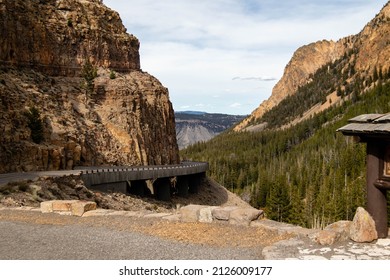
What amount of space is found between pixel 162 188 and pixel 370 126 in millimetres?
47924

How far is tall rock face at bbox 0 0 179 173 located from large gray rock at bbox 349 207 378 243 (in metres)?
35.8

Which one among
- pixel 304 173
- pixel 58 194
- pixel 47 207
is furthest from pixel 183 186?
pixel 304 173

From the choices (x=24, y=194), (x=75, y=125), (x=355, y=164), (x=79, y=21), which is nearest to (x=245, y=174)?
(x=355, y=164)

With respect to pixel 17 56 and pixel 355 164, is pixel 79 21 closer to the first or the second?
pixel 17 56

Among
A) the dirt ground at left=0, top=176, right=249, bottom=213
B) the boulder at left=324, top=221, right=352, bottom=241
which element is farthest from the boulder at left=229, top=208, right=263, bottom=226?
the dirt ground at left=0, top=176, right=249, bottom=213

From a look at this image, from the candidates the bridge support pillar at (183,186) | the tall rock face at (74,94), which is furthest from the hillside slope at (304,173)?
the tall rock face at (74,94)

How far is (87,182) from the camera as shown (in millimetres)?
39562

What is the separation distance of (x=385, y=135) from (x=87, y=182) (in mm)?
31669

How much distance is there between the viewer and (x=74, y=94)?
63.0m

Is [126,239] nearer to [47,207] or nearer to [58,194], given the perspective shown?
[47,207]

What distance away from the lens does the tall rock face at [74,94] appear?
46562 mm

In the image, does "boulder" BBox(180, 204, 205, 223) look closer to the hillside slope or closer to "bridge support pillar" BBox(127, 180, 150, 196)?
the hillside slope

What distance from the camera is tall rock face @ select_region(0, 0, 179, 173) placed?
4656 centimetres

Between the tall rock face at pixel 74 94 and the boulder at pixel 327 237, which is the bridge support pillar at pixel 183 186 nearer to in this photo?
the tall rock face at pixel 74 94
